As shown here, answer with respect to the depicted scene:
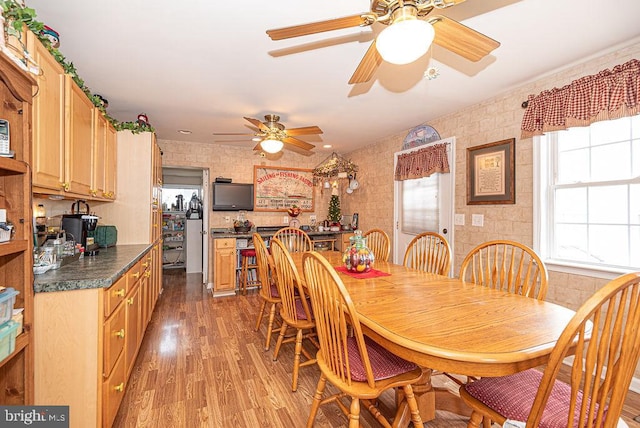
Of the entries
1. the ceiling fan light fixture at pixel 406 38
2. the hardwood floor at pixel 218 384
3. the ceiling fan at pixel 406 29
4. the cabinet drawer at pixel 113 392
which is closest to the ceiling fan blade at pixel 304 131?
the ceiling fan at pixel 406 29

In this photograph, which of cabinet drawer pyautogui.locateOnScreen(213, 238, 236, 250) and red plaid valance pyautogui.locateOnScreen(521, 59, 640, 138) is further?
cabinet drawer pyautogui.locateOnScreen(213, 238, 236, 250)

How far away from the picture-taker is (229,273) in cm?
415

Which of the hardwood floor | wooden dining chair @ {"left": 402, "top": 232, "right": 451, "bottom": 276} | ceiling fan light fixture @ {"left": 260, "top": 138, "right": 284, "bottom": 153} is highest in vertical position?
ceiling fan light fixture @ {"left": 260, "top": 138, "right": 284, "bottom": 153}

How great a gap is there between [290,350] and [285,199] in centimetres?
327

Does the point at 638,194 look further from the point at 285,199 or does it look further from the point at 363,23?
the point at 285,199

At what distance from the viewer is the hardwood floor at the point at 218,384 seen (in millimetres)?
1719

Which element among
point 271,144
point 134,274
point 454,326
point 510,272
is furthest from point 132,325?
point 510,272

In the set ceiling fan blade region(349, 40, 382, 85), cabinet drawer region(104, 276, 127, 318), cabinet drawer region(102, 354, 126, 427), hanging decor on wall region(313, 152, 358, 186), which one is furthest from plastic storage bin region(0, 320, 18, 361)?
hanging decor on wall region(313, 152, 358, 186)

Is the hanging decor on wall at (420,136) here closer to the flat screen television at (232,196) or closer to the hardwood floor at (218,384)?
the flat screen television at (232,196)

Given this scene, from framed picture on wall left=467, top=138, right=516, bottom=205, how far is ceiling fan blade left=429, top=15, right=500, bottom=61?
1531 mm

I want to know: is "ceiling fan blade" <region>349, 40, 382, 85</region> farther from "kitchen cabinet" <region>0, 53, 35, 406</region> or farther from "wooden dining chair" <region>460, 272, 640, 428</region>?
"kitchen cabinet" <region>0, 53, 35, 406</region>

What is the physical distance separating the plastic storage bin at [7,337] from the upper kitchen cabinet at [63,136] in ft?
2.29

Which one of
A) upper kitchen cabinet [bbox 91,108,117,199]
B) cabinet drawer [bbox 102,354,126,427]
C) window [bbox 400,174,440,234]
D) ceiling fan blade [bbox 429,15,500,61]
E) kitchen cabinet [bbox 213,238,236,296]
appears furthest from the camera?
kitchen cabinet [bbox 213,238,236,296]

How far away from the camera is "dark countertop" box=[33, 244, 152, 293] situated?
1.37 metres
